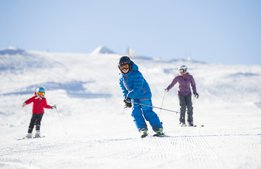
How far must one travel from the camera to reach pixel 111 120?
14.4 m

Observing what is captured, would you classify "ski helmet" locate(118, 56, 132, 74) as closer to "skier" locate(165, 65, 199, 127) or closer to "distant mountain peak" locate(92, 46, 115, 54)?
"skier" locate(165, 65, 199, 127)

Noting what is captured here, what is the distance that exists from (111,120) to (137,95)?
8609 millimetres

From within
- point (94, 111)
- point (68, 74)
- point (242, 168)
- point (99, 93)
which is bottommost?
point (242, 168)

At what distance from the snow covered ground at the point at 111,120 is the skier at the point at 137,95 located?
0.32 metres

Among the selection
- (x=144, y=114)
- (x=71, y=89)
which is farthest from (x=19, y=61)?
(x=144, y=114)

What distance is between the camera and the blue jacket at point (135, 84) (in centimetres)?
588

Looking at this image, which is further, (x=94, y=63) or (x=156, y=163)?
(x=94, y=63)

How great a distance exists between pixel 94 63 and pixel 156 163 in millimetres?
33433

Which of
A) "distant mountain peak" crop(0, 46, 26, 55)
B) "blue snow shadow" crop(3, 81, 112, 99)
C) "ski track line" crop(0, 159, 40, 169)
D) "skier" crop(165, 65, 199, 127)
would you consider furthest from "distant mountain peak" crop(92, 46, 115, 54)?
"ski track line" crop(0, 159, 40, 169)

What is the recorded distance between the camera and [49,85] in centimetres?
2406

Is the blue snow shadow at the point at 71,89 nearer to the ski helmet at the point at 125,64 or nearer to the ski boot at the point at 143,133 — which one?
the ski helmet at the point at 125,64

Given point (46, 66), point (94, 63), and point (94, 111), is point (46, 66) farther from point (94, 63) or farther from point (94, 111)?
point (94, 111)

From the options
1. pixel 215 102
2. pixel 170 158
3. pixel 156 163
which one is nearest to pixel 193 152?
pixel 170 158

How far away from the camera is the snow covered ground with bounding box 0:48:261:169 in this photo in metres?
3.59
